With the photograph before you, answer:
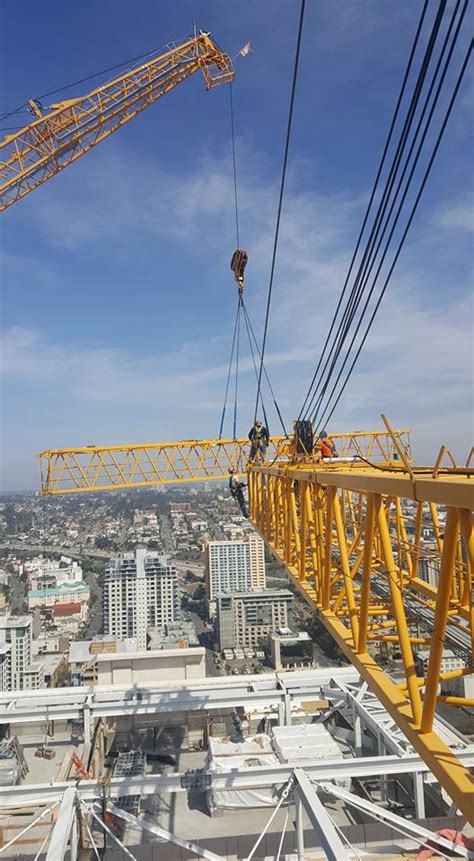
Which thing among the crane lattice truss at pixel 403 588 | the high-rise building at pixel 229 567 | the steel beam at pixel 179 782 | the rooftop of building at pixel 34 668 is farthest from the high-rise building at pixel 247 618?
the crane lattice truss at pixel 403 588

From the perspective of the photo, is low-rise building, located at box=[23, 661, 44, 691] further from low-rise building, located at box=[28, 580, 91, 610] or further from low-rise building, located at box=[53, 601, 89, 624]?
low-rise building, located at box=[28, 580, 91, 610]

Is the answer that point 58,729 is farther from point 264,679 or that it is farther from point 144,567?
point 144,567

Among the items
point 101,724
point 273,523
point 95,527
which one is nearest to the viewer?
point 273,523

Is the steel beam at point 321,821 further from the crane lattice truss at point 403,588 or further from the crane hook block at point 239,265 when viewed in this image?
the crane hook block at point 239,265

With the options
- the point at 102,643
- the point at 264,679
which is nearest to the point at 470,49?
the point at 264,679

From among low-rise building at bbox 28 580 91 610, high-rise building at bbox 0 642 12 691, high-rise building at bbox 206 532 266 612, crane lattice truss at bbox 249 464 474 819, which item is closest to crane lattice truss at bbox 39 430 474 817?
crane lattice truss at bbox 249 464 474 819

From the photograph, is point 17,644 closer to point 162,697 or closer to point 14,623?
point 14,623
